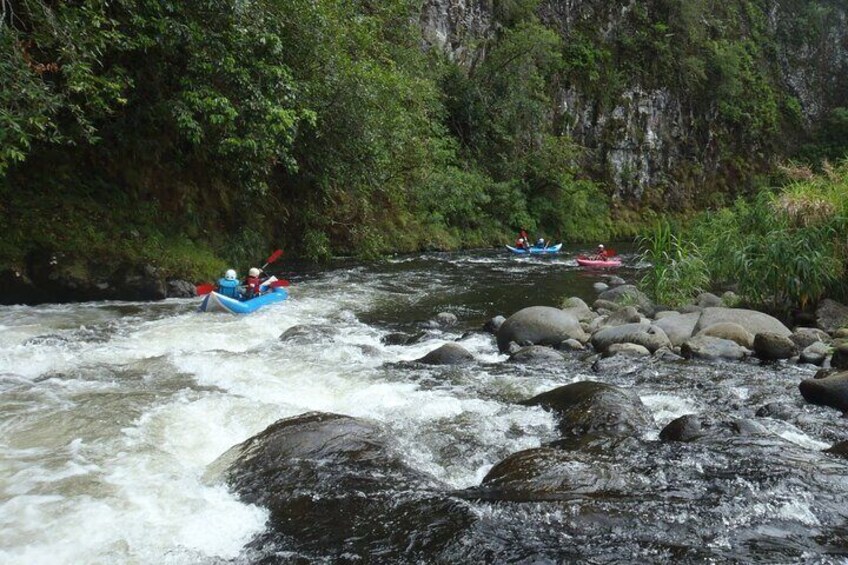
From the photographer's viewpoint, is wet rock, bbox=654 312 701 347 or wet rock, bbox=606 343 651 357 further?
wet rock, bbox=654 312 701 347

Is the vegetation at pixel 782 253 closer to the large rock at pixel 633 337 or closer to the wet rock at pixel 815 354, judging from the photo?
the wet rock at pixel 815 354

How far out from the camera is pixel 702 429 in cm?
467

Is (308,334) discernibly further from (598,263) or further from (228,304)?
(598,263)

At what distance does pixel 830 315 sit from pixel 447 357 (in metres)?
5.15

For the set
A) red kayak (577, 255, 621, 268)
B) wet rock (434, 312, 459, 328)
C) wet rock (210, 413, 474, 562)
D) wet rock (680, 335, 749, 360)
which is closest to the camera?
wet rock (210, 413, 474, 562)

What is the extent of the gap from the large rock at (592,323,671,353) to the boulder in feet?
1.73

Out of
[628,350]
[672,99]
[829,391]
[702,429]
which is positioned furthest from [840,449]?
[672,99]

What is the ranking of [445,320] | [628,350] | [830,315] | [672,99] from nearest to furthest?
1. [628,350]
2. [830,315]
3. [445,320]
4. [672,99]

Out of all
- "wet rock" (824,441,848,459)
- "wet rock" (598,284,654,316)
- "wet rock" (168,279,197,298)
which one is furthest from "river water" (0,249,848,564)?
"wet rock" (598,284,654,316)

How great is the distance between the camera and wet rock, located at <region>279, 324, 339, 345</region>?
7.94m

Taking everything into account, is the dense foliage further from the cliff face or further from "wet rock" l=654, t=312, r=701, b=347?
"wet rock" l=654, t=312, r=701, b=347

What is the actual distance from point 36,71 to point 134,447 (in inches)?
195

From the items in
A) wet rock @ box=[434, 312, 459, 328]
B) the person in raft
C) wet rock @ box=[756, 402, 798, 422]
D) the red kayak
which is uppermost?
the person in raft

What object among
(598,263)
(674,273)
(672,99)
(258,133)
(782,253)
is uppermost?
(672,99)
